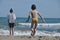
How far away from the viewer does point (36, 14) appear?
37.2ft

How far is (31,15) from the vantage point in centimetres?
1146

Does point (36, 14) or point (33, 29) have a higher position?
point (36, 14)

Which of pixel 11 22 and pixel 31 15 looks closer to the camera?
pixel 31 15

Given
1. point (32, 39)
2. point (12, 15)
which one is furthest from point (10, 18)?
point (32, 39)

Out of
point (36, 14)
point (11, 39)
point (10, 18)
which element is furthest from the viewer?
point (10, 18)

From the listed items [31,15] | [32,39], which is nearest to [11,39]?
[32,39]

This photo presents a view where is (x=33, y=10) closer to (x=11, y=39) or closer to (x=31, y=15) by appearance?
(x=31, y=15)

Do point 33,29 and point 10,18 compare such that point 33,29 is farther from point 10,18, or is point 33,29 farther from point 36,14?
point 10,18

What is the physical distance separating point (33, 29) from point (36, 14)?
2.45 feet

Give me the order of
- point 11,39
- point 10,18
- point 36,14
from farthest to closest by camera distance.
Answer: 1. point 10,18
2. point 36,14
3. point 11,39

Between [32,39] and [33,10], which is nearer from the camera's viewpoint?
[32,39]

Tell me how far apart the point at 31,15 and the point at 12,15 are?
1.19m

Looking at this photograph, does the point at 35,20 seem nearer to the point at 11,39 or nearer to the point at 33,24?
the point at 33,24

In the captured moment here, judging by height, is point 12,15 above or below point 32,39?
above
